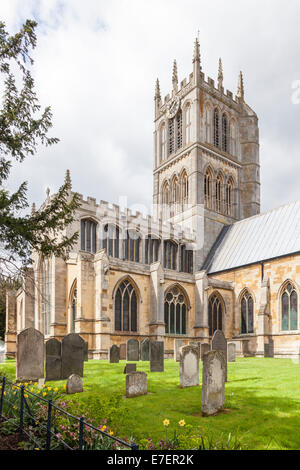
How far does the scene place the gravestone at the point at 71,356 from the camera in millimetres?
12547

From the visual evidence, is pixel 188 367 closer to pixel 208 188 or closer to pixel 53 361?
pixel 53 361

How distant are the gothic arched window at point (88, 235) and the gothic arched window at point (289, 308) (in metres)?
13.0

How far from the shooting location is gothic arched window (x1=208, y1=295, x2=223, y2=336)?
28.8m

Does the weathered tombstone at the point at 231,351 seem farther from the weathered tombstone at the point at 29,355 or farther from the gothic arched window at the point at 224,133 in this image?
the gothic arched window at the point at 224,133

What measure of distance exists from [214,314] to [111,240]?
9139 mm

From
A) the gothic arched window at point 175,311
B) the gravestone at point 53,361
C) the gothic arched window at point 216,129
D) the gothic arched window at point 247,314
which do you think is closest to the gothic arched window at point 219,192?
the gothic arched window at point 216,129

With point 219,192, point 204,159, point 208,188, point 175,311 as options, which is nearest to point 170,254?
point 175,311

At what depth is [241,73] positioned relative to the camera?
45.6 m

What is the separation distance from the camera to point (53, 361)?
40.4ft

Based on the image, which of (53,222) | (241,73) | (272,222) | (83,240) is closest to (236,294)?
(272,222)

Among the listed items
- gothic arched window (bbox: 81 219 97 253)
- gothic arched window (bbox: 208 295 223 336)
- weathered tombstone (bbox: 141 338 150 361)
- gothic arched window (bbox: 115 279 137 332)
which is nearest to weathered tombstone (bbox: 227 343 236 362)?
weathered tombstone (bbox: 141 338 150 361)

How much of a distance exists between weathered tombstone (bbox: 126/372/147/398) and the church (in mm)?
8367

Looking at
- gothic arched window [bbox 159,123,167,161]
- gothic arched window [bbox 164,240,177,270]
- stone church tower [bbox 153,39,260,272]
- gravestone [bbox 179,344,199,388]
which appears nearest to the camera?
gravestone [bbox 179,344,199,388]

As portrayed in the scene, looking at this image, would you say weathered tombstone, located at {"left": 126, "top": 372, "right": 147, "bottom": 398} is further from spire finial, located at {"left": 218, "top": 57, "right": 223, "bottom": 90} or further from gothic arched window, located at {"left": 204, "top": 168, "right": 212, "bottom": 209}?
spire finial, located at {"left": 218, "top": 57, "right": 223, "bottom": 90}
